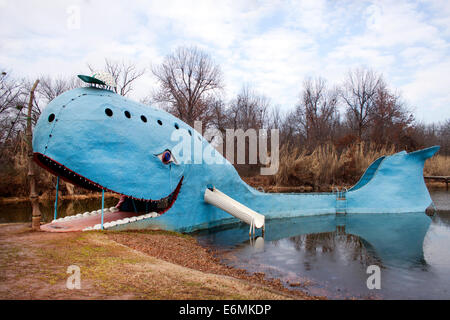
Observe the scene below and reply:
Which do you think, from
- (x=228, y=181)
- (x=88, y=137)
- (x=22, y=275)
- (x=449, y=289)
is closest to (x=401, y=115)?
(x=228, y=181)

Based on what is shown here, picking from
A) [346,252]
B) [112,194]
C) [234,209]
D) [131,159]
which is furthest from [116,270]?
[112,194]

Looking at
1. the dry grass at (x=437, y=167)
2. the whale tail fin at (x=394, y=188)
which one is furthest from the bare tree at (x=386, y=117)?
the whale tail fin at (x=394, y=188)

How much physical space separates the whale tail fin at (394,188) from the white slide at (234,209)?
8.32 metres

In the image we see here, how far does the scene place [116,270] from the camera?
234 inches

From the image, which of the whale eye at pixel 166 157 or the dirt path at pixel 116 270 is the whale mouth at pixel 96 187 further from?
the dirt path at pixel 116 270

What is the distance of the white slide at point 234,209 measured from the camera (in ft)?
39.1

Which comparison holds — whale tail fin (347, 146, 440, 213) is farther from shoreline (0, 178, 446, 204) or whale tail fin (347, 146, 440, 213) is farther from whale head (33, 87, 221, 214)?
whale head (33, 87, 221, 214)

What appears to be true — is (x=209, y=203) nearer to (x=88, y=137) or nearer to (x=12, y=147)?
(x=88, y=137)

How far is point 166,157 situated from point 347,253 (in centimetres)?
638

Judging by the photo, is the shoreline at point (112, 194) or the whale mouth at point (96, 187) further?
the shoreline at point (112, 194)

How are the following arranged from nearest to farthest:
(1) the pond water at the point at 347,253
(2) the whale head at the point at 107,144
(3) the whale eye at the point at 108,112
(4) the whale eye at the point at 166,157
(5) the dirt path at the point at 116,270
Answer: (5) the dirt path at the point at 116,270 < (1) the pond water at the point at 347,253 < (2) the whale head at the point at 107,144 < (3) the whale eye at the point at 108,112 < (4) the whale eye at the point at 166,157

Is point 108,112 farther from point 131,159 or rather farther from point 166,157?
point 166,157
